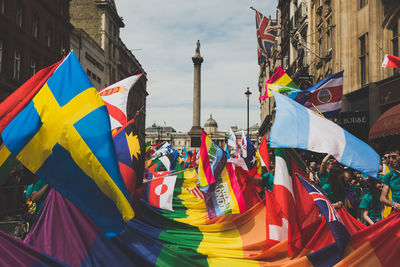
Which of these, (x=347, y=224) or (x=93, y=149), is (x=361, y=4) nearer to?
(x=347, y=224)

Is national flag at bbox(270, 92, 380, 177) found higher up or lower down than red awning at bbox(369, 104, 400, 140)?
lower down

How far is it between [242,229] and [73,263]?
442cm

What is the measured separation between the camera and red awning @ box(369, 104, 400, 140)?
1225 cm

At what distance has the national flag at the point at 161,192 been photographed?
10.8 m

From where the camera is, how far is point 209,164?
9789 mm

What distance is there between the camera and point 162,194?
1109 centimetres

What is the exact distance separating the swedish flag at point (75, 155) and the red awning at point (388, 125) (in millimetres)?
10428

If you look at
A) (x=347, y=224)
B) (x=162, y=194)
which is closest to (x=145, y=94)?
(x=162, y=194)

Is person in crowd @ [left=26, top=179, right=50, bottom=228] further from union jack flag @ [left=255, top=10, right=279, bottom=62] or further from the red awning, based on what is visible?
union jack flag @ [left=255, top=10, right=279, bottom=62]

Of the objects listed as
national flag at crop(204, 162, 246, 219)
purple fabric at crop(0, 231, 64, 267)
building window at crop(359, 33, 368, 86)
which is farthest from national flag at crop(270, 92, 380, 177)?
building window at crop(359, 33, 368, 86)

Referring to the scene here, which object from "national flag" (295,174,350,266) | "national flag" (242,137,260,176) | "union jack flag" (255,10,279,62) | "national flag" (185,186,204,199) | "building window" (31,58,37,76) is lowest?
"national flag" (185,186,204,199)

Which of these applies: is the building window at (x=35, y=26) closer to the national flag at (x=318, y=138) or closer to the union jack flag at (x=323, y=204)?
the national flag at (x=318, y=138)

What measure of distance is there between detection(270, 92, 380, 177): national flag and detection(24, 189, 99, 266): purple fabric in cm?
240

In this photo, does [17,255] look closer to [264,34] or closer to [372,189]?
[372,189]
